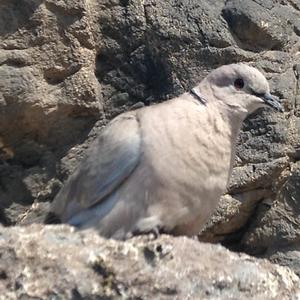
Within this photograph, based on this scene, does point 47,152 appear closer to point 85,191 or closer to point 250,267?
point 85,191

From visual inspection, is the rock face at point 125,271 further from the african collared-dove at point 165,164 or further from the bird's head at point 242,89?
the bird's head at point 242,89

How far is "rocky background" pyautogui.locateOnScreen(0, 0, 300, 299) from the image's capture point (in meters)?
4.37

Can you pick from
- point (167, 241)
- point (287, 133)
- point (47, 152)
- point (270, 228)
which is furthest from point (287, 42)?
point (167, 241)

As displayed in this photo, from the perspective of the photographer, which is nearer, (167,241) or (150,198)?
(167,241)

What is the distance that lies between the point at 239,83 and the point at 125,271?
4.00ft

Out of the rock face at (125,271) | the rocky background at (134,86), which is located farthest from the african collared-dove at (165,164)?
the rocky background at (134,86)

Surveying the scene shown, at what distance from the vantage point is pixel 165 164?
3420 millimetres

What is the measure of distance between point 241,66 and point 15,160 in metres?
1.20

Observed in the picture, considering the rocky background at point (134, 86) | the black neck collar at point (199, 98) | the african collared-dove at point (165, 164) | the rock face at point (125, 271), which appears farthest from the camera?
the rocky background at point (134, 86)

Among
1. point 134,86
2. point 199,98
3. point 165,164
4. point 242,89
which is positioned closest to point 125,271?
point 165,164

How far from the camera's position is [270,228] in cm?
453

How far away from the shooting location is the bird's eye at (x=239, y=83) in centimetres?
375

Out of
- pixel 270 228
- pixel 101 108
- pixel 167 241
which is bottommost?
pixel 270 228

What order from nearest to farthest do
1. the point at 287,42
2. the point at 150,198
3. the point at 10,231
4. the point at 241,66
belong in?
1. the point at 10,231
2. the point at 150,198
3. the point at 241,66
4. the point at 287,42
